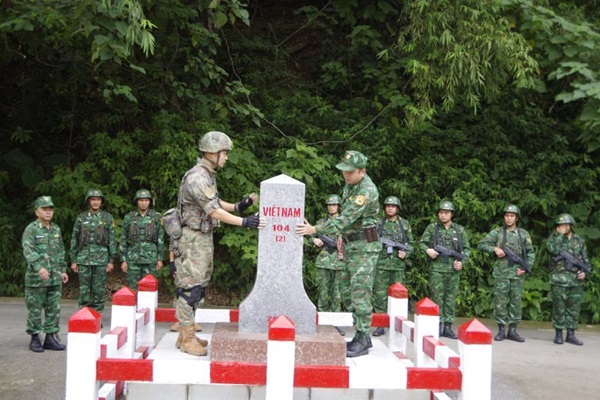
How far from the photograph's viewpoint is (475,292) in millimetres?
12094

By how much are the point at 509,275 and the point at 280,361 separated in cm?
636

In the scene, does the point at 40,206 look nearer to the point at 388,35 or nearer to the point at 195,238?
the point at 195,238

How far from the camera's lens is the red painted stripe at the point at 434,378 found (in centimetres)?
482

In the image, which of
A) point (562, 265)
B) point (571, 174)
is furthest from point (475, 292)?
point (571, 174)

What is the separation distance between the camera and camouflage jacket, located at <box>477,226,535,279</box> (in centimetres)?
1014

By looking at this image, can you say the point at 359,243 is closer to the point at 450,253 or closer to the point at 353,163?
the point at 353,163

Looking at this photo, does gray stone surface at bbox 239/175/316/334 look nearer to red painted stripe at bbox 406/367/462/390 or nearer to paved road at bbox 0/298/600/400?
red painted stripe at bbox 406/367/462/390

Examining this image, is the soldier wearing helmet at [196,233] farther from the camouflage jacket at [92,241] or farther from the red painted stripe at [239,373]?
the camouflage jacket at [92,241]

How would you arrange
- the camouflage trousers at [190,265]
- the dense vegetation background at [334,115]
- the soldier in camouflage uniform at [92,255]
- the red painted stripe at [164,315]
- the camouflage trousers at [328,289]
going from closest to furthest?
1. the camouflage trousers at [190,265]
2. the red painted stripe at [164,315]
3. the soldier in camouflage uniform at [92,255]
4. the camouflage trousers at [328,289]
5. the dense vegetation background at [334,115]

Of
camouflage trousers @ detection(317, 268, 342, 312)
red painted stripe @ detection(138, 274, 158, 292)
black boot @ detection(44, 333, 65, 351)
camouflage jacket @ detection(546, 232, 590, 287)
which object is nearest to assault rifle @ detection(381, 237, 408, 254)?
camouflage trousers @ detection(317, 268, 342, 312)

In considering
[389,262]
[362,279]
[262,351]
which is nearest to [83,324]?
[262,351]

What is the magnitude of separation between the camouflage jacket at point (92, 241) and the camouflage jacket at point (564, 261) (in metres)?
6.51

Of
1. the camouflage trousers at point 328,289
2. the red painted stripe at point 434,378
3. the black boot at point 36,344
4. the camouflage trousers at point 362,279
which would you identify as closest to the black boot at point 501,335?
the camouflage trousers at point 328,289

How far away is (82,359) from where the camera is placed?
4.61 m
